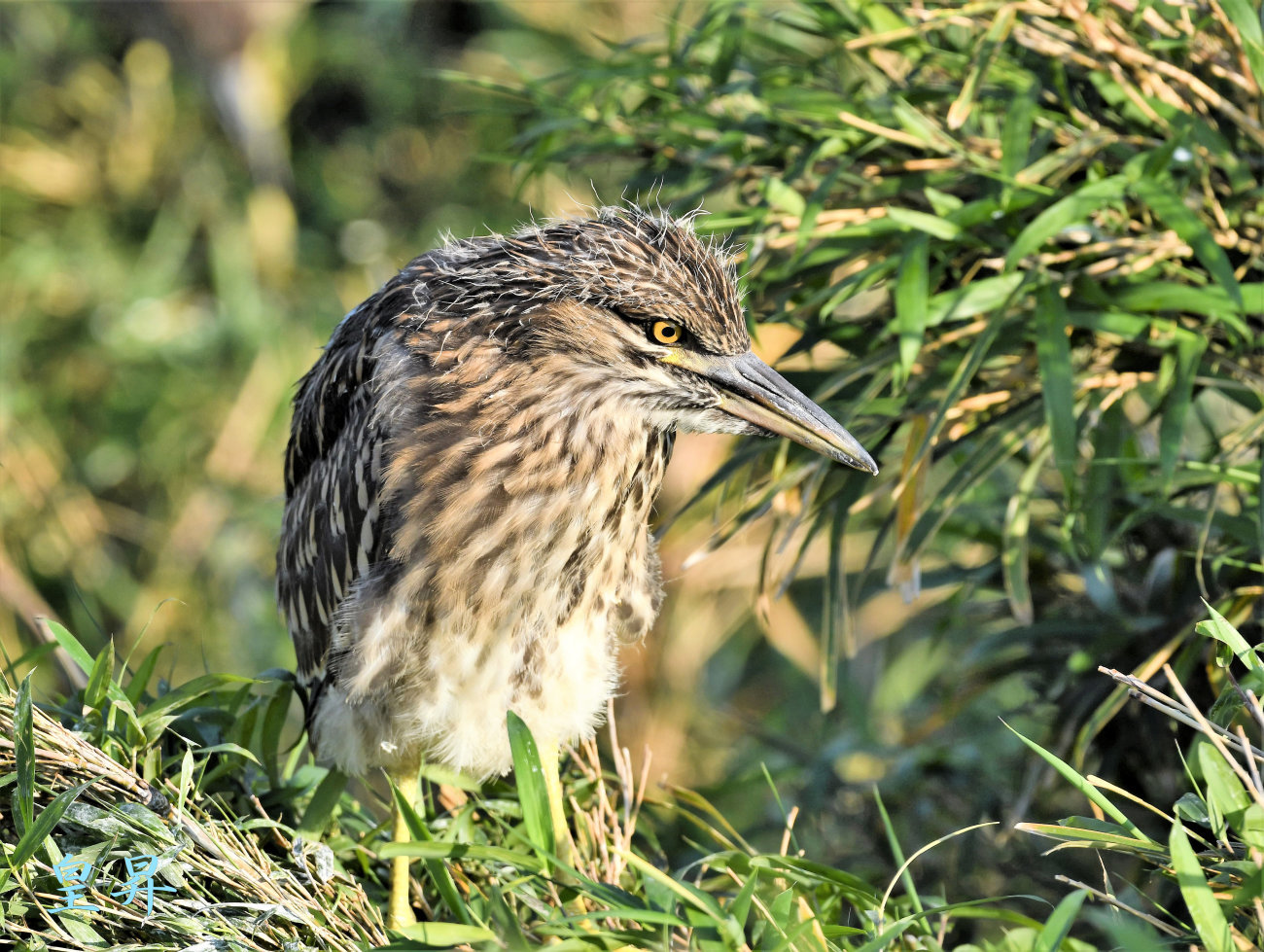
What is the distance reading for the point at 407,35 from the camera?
611 cm

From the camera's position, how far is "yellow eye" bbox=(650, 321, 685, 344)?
1.97 meters

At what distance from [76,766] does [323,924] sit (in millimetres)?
384

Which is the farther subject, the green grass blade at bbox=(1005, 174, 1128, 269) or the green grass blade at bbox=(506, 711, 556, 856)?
the green grass blade at bbox=(1005, 174, 1128, 269)

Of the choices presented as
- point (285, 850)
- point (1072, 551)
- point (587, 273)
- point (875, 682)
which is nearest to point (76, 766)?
point (285, 850)

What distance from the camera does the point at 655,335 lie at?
6.51 ft

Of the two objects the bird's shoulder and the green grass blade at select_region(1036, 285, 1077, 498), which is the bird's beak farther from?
the bird's shoulder

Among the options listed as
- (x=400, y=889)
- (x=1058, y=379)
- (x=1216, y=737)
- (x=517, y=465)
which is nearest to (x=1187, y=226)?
Result: (x=1058, y=379)

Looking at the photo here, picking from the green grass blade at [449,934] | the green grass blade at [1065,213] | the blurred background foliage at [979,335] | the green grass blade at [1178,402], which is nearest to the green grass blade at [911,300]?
the blurred background foliage at [979,335]

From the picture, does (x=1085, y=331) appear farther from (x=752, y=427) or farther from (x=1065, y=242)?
(x=752, y=427)

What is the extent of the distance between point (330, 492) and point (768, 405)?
82cm

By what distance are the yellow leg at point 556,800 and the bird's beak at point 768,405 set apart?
62cm

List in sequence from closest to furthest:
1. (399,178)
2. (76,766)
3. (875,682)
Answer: (76,766), (875,682), (399,178)

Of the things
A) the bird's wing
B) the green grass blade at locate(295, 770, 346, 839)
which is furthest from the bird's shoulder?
the green grass blade at locate(295, 770, 346, 839)

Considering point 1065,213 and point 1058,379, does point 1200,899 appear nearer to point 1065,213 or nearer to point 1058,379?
point 1058,379
